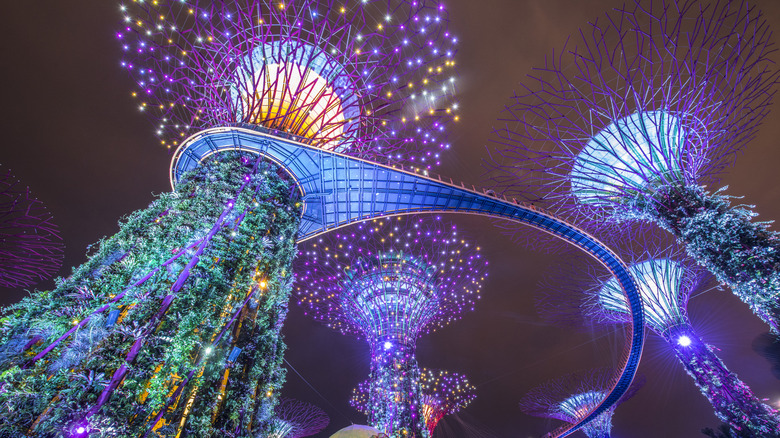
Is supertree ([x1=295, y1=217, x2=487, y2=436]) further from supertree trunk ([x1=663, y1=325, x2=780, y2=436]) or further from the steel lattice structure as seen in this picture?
supertree trunk ([x1=663, y1=325, x2=780, y2=436])

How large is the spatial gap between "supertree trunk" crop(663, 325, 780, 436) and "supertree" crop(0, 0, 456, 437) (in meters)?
13.8

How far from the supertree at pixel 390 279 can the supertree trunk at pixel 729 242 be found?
906cm

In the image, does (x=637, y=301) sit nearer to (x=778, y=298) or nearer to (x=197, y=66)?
(x=778, y=298)

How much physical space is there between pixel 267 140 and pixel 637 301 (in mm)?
17888

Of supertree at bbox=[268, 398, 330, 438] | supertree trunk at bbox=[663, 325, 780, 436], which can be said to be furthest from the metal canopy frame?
supertree at bbox=[268, 398, 330, 438]

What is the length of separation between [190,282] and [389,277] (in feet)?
40.2

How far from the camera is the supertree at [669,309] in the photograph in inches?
409

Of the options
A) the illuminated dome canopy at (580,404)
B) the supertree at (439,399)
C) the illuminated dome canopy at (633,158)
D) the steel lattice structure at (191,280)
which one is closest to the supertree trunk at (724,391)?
the illuminated dome canopy at (633,158)

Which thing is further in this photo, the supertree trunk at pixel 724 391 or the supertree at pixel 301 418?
the supertree at pixel 301 418

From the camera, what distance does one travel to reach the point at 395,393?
1331 centimetres

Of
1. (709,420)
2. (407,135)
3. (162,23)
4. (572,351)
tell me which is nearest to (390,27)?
(407,135)

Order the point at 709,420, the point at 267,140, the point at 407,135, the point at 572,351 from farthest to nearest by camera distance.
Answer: the point at 572,351 → the point at 709,420 → the point at 407,135 → the point at 267,140

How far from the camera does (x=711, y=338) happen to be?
33.1 m

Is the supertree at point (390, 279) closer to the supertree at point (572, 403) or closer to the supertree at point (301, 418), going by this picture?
the supertree at point (301, 418)
